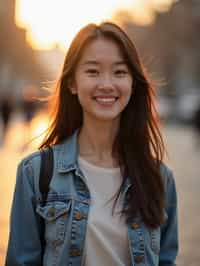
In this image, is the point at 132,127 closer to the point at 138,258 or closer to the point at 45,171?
the point at 45,171

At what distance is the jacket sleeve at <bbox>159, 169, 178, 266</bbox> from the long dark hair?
8 centimetres

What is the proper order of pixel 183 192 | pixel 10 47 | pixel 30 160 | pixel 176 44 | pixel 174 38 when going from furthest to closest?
pixel 10 47
pixel 176 44
pixel 174 38
pixel 183 192
pixel 30 160

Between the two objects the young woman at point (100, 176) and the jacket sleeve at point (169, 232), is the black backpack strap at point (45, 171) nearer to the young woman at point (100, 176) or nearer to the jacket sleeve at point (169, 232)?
the young woman at point (100, 176)

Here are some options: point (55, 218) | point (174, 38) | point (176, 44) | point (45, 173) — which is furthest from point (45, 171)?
point (176, 44)

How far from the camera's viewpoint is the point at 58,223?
112 inches

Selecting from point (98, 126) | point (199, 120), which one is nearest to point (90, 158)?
point (98, 126)

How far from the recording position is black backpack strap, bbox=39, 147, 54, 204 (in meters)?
2.89

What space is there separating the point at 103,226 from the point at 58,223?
0.58 feet

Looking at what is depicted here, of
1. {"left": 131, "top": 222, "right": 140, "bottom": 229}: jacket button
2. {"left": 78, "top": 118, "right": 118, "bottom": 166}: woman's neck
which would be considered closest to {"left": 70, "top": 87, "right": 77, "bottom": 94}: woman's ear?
{"left": 78, "top": 118, "right": 118, "bottom": 166}: woman's neck

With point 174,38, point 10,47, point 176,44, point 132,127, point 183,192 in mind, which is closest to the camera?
point 132,127

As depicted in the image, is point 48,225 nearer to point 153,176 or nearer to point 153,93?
point 153,176

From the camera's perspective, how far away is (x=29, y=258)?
9.48ft

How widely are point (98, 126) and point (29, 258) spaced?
0.65 metres

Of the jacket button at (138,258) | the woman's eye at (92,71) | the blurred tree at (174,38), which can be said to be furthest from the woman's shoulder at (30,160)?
the blurred tree at (174,38)
